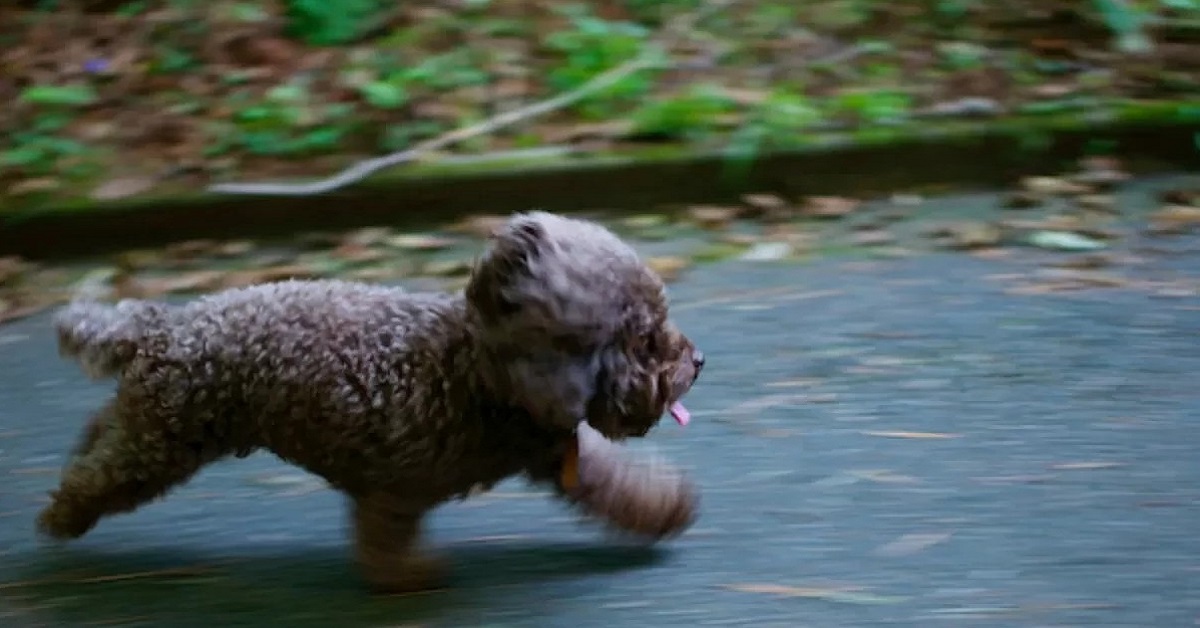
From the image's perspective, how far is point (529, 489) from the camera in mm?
3518

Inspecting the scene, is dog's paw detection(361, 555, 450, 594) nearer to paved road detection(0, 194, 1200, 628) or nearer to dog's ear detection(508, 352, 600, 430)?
paved road detection(0, 194, 1200, 628)

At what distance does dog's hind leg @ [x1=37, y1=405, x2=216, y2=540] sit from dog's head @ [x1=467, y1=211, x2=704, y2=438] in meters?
0.76

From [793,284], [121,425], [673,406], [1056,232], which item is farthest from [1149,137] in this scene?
[121,425]

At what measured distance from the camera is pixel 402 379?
288 centimetres

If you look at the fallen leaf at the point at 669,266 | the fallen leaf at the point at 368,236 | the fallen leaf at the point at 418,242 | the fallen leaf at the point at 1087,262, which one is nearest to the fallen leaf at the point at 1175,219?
the fallen leaf at the point at 1087,262

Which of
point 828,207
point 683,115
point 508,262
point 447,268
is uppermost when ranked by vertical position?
point 508,262

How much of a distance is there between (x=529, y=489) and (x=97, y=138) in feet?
13.8

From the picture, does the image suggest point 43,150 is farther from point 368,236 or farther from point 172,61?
point 368,236

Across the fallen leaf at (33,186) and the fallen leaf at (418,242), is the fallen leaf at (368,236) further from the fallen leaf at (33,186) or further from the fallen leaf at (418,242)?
the fallen leaf at (33,186)

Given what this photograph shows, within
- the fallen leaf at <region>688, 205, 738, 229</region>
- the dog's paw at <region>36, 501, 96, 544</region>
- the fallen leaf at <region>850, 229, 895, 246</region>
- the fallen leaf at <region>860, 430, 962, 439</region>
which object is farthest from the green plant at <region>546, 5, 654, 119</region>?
Answer: the dog's paw at <region>36, 501, 96, 544</region>

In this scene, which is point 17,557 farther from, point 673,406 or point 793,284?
point 793,284

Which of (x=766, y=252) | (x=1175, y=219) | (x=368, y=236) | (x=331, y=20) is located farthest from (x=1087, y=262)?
(x=331, y=20)

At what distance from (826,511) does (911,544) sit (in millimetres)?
263

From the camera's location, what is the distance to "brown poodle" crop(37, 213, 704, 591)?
270cm
